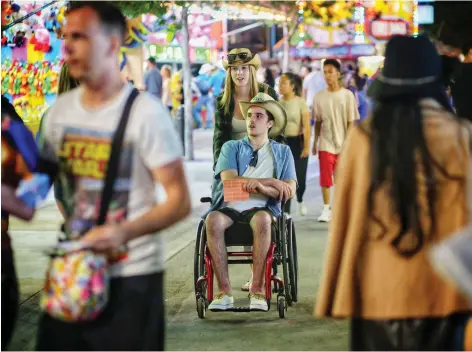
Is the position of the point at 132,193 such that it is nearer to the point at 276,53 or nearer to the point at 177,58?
the point at 177,58

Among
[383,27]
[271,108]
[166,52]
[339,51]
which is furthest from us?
[339,51]

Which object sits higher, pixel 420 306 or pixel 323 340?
pixel 420 306

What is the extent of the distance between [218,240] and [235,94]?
1523 millimetres

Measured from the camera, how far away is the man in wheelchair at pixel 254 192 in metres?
7.00

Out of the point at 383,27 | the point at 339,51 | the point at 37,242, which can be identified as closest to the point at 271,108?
the point at 37,242

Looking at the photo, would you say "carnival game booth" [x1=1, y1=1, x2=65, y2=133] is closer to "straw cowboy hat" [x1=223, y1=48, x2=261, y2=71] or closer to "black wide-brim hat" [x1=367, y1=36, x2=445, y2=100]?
"straw cowboy hat" [x1=223, y1=48, x2=261, y2=71]

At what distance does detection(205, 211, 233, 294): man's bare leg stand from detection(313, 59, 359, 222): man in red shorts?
15.8 feet

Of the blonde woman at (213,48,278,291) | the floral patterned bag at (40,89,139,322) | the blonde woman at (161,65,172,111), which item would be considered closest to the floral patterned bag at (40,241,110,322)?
the floral patterned bag at (40,89,139,322)

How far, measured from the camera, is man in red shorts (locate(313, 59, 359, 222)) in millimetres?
11672

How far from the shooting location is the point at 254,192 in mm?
7109

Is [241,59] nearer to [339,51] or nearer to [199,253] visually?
[199,253]

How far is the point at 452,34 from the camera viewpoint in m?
5.74

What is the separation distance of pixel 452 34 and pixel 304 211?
6.75 metres

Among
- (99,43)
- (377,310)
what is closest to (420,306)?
(377,310)
